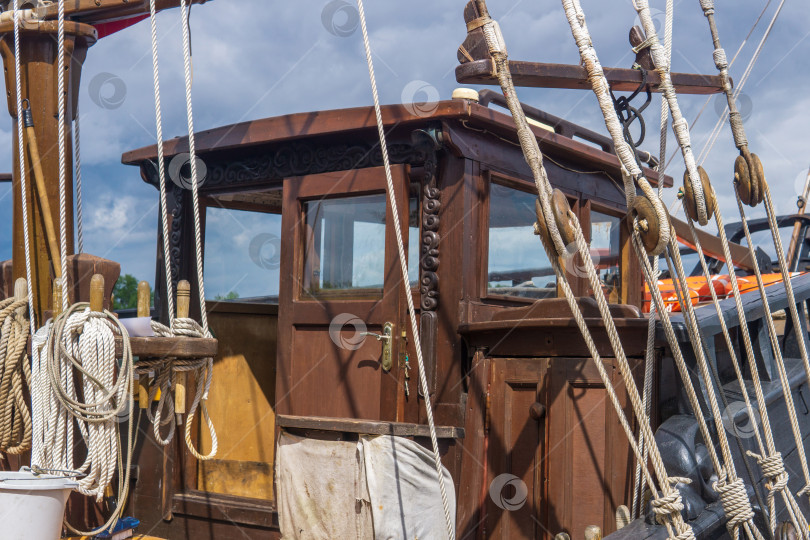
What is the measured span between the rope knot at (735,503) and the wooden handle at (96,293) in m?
2.28

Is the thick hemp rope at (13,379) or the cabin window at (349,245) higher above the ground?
the cabin window at (349,245)

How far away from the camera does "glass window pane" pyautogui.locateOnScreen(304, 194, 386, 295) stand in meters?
4.29

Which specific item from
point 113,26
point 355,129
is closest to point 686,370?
point 355,129

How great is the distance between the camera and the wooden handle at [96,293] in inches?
111

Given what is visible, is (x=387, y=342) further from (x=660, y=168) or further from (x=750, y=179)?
(x=750, y=179)

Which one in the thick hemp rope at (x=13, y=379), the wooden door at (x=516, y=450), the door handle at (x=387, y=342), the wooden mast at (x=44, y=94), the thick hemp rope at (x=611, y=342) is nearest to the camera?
the thick hemp rope at (x=611, y=342)

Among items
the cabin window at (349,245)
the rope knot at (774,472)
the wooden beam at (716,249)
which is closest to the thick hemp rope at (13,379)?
the cabin window at (349,245)

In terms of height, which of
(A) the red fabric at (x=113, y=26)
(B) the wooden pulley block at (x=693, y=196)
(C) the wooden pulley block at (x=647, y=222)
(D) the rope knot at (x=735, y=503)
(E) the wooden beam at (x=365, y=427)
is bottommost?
(D) the rope knot at (x=735, y=503)

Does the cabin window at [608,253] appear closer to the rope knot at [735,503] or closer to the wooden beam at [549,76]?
the wooden beam at [549,76]

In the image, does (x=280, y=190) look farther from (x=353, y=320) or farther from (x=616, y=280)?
(x=616, y=280)

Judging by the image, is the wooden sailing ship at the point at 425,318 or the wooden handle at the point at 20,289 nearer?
the wooden handle at the point at 20,289

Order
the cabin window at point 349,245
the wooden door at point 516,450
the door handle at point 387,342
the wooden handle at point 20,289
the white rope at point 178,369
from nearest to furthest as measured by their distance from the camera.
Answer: the white rope at point 178,369 < the wooden handle at point 20,289 < the wooden door at point 516,450 < the door handle at point 387,342 < the cabin window at point 349,245

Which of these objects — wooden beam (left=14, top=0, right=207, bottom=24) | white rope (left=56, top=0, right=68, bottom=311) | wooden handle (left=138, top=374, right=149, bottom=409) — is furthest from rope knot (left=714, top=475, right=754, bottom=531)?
wooden beam (left=14, top=0, right=207, bottom=24)

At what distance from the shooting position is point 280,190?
4984 mm
